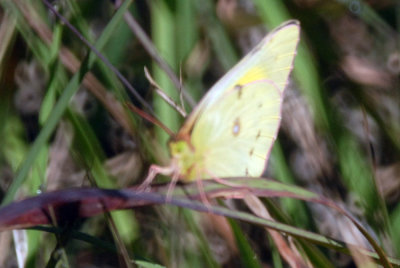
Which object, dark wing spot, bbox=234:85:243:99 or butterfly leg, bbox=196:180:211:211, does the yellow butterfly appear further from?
butterfly leg, bbox=196:180:211:211

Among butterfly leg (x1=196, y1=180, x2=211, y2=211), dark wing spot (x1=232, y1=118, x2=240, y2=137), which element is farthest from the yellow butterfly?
butterfly leg (x1=196, y1=180, x2=211, y2=211)

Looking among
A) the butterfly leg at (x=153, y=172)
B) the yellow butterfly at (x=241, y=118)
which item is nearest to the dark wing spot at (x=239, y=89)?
the yellow butterfly at (x=241, y=118)

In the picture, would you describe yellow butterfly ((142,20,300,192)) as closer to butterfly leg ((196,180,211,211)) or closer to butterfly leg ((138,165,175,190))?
butterfly leg ((138,165,175,190))

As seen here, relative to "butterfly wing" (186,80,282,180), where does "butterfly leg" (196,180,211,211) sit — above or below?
above

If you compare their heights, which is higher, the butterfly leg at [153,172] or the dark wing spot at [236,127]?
the butterfly leg at [153,172]

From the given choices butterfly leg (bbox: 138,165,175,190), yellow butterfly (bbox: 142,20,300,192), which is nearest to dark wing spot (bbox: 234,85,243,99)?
yellow butterfly (bbox: 142,20,300,192)

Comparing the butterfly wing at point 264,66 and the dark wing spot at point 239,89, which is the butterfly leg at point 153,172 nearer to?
the butterfly wing at point 264,66

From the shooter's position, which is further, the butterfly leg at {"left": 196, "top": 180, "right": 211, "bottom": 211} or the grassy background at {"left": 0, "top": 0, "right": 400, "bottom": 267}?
the grassy background at {"left": 0, "top": 0, "right": 400, "bottom": 267}

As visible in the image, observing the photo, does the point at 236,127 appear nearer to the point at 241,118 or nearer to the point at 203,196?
the point at 241,118
